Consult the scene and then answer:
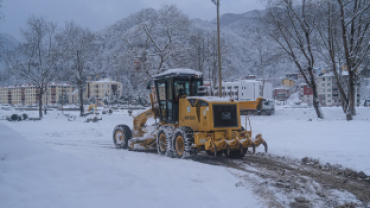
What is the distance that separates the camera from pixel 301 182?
7176mm

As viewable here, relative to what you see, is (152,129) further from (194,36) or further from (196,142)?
(194,36)

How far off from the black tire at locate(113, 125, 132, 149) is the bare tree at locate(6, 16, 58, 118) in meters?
25.9

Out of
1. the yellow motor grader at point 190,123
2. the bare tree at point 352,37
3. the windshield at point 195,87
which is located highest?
the bare tree at point 352,37

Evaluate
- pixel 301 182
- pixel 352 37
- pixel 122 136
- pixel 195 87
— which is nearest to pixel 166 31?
pixel 352 37

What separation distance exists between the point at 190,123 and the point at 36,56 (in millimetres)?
32920

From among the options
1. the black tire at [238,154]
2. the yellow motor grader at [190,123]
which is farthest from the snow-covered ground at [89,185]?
the black tire at [238,154]

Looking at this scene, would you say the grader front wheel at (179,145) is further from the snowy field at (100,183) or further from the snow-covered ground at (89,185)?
the snow-covered ground at (89,185)

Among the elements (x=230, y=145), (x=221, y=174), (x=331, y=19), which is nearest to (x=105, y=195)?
(x=221, y=174)

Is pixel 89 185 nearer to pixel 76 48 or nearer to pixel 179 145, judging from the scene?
pixel 179 145

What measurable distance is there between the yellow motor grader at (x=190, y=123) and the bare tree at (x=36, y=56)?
28226 mm

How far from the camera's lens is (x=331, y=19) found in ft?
77.4

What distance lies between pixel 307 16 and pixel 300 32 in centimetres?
148

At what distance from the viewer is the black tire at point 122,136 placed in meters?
13.2

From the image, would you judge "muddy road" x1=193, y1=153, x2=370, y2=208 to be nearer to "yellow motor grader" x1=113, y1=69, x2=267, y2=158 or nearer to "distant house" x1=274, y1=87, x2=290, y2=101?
"yellow motor grader" x1=113, y1=69, x2=267, y2=158
